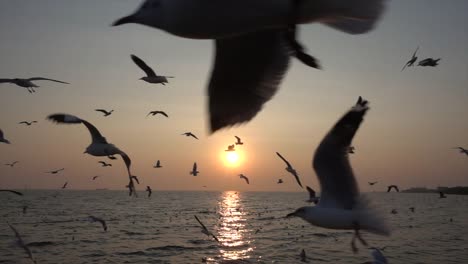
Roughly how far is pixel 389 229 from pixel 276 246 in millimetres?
17814

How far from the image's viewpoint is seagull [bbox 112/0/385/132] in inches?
93.4

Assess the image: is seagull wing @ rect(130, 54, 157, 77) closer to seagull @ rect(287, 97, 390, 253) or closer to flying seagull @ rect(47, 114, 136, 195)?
flying seagull @ rect(47, 114, 136, 195)

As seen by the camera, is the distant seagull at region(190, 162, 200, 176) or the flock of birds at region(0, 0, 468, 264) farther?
the distant seagull at region(190, 162, 200, 176)

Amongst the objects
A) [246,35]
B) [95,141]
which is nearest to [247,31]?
[246,35]

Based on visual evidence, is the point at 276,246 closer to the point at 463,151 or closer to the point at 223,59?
the point at 463,151

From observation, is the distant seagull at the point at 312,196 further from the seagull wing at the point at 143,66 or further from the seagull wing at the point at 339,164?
the seagull wing at the point at 339,164

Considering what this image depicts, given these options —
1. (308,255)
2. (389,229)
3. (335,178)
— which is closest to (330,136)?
(335,178)

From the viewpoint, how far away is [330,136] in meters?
6.39

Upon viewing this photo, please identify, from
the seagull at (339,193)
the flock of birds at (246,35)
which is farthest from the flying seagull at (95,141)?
the flock of birds at (246,35)

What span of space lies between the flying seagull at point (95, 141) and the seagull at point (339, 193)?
3.62 m

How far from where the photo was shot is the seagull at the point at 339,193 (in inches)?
251

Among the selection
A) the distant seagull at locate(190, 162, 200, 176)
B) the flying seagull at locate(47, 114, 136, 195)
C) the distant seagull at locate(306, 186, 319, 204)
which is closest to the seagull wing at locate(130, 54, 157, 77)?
the flying seagull at locate(47, 114, 136, 195)

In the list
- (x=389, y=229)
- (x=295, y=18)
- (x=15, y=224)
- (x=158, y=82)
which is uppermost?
(x=158, y=82)

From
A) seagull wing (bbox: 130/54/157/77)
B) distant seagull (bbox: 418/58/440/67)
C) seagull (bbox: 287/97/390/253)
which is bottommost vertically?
seagull (bbox: 287/97/390/253)
